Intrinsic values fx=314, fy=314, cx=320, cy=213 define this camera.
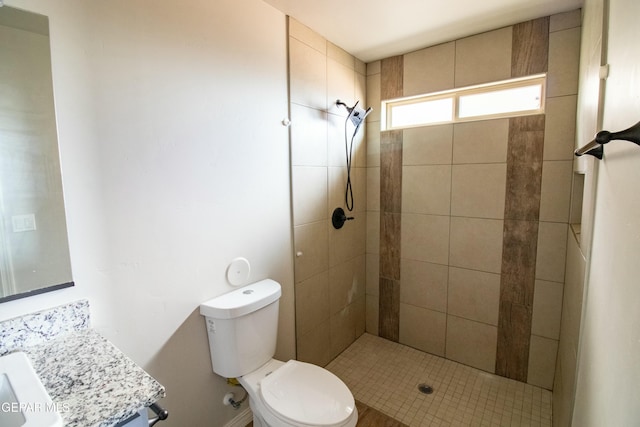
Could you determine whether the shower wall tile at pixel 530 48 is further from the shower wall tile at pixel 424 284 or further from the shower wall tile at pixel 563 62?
the shower wall tile at pixel 424 284

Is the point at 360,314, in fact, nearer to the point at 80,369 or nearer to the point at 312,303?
the point at 312,303

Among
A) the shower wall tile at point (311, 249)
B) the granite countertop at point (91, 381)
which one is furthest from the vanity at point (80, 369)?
the shower wall tile at point (311, 249)

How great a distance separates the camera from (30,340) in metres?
1.02

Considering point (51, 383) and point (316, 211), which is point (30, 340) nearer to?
point (51, 383)

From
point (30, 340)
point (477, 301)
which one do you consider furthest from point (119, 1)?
point (477, 301)

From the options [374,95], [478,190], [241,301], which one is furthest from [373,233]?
[241,301]

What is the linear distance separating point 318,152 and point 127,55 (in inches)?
48.2

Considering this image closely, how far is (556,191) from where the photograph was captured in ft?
6.38

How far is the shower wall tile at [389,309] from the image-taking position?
2.65 meters

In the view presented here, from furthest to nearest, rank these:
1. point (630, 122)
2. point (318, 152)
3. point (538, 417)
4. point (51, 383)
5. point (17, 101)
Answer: point (318, 152)
point (538, 417)
point (17, 101)
point (51, 383)
point (630, 122)

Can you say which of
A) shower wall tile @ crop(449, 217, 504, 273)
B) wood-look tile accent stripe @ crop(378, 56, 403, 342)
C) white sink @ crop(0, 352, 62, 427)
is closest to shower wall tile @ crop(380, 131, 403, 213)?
wood-look tile accent stripe @ crop(378, 56, 403, 342)

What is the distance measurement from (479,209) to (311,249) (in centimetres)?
122

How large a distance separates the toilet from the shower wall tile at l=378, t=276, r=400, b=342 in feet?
4.14

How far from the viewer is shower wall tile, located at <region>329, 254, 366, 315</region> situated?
242 centimetres
